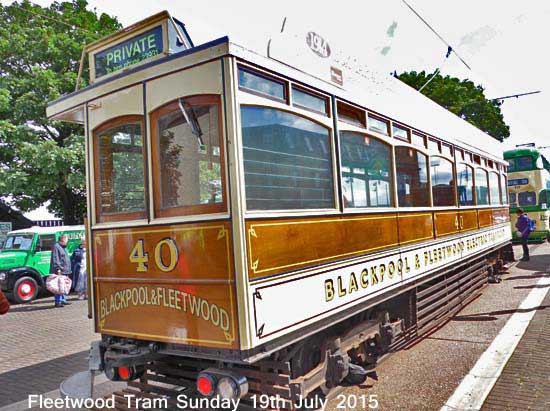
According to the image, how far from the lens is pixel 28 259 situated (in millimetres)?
12016

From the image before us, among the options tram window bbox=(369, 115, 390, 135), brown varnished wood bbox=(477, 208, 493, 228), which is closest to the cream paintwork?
tram window bbox=(369, 115, 390, 135)

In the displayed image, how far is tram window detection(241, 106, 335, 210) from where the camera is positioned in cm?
318

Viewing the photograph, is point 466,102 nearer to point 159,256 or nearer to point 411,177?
point 411,177

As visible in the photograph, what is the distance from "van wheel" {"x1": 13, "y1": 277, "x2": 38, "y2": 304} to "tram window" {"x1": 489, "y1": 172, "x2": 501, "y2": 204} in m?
11.1

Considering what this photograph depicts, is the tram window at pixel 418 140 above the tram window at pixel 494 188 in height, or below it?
above

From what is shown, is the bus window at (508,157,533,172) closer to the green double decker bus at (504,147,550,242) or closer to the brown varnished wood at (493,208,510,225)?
the green double decker bus at (504,147,550,242)

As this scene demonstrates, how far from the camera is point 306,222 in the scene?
11.7 feet

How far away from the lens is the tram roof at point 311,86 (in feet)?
10.4

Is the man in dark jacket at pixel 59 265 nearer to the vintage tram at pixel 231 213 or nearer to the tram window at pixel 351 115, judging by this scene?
the vintage tram at pixel 231 213

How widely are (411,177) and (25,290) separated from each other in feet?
33.8

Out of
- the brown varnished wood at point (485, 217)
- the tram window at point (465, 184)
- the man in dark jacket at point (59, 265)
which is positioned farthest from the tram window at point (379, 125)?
the man in dark jacket at point (59, 265)

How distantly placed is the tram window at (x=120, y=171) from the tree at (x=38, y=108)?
11.6 m

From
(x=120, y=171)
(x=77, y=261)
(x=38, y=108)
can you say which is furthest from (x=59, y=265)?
(x=120, y=171)

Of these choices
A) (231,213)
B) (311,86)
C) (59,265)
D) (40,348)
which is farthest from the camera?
(59,265)
